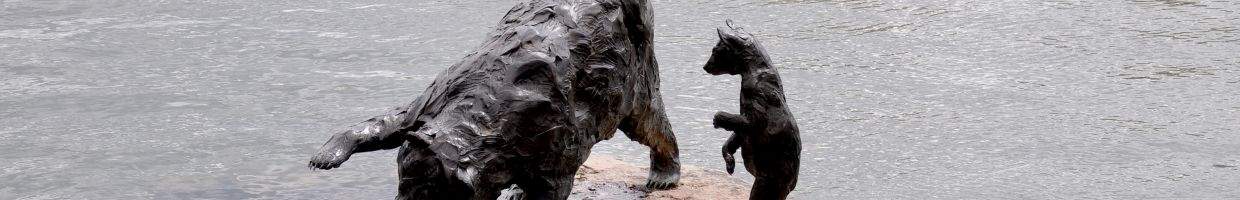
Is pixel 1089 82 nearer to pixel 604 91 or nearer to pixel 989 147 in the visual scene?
pixel 989 147

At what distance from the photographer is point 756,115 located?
19.0ft

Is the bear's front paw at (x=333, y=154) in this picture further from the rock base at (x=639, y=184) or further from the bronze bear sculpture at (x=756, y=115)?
the rock base at (x=639, y=184)

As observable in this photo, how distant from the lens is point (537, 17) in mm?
5602

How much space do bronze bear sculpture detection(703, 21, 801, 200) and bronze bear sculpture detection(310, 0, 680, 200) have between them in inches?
14.1

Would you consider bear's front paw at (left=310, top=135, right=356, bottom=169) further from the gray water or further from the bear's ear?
the gray water

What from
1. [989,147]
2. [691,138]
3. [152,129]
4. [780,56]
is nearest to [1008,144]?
[989,147]

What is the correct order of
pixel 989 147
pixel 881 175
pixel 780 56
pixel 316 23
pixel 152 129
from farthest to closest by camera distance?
pixel 316 23
pixel 780 56
pixel 152 129
pixel 989 147
pixel 881 175

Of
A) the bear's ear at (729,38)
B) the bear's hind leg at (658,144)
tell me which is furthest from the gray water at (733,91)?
the bear's ear at (729,38)

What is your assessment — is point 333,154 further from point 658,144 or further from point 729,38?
point 658,144

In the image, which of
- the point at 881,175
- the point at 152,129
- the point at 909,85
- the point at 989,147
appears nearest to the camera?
the point at 881,175

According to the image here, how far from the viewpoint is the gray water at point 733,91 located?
782 cm

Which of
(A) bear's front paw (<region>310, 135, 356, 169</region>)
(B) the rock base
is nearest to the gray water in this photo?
(B) the rock base

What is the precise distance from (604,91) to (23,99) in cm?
561

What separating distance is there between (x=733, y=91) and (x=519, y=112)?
4880mm
